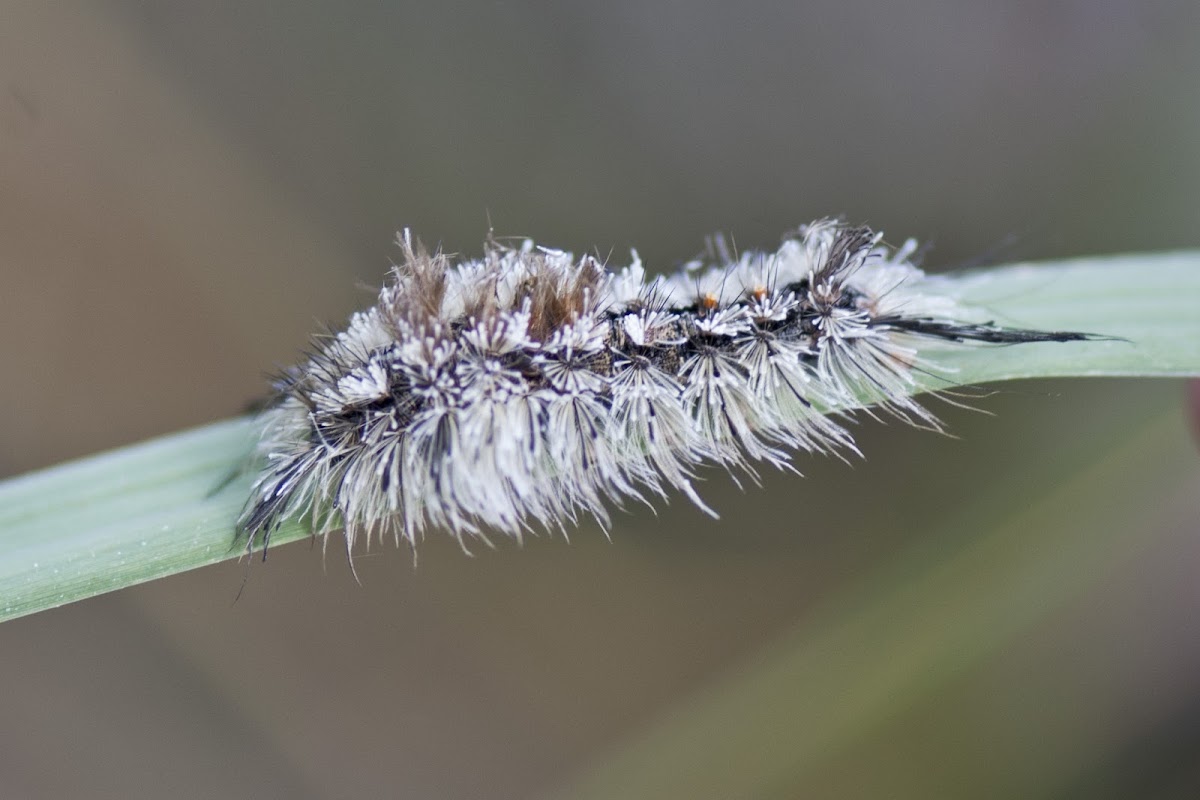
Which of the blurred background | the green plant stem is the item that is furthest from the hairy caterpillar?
the blurred background

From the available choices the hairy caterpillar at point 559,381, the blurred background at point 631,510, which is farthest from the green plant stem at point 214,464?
the blurred background at point 631,510

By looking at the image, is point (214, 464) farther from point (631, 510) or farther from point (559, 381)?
point (631, 510)

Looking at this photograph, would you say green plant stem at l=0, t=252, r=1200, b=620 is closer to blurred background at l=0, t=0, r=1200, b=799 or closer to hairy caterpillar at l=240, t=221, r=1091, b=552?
hairy caterpillar at l=240, t=221, r=1091, b=552

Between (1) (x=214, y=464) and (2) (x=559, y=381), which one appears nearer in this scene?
(2) (x=559, y=381)

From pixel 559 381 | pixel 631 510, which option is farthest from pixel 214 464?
pixel 631 510

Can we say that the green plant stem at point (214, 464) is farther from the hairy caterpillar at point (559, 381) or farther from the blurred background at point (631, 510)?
the blurred background at point (631, 510)

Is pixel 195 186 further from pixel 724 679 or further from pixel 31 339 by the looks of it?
pixel 724 679
